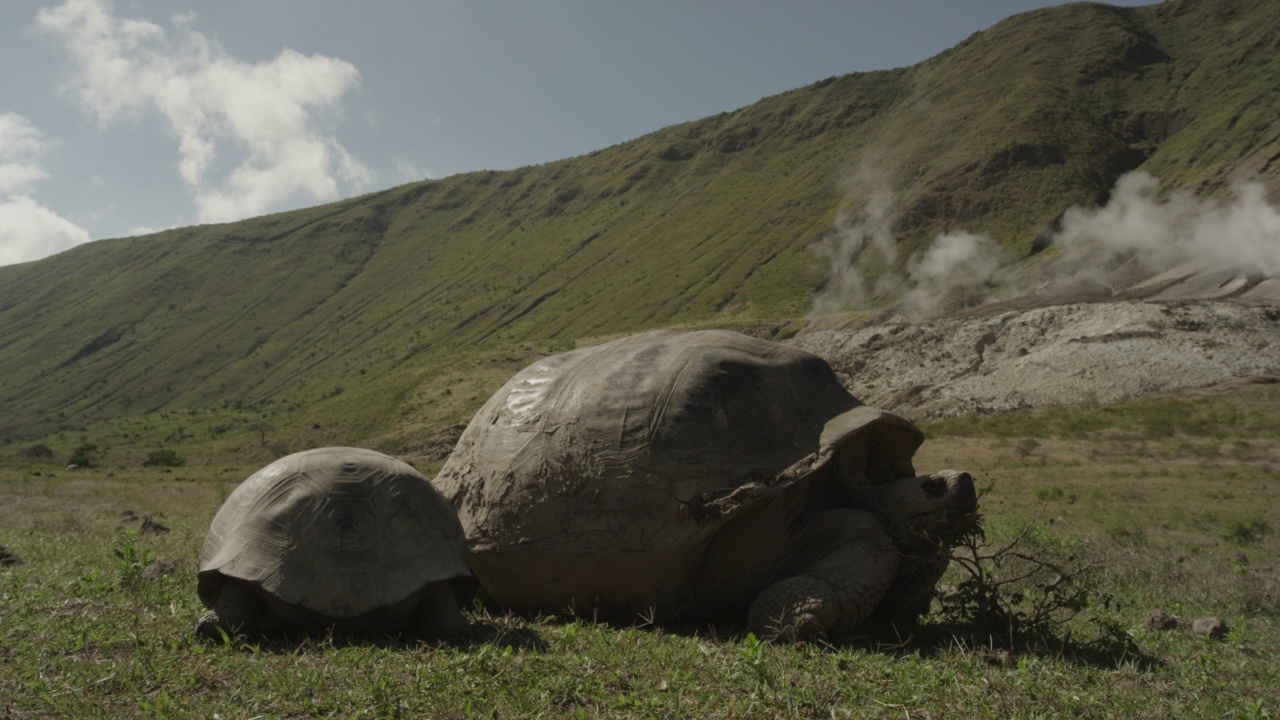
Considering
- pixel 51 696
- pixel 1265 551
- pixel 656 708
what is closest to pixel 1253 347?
pixel 1265 551

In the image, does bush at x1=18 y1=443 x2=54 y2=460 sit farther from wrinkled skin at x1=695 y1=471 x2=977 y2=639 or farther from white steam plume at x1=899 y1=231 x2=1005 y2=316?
wrinkled skin at x1=695 y1=471 x2=977 y2=639

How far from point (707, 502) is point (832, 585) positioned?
45.4 inches

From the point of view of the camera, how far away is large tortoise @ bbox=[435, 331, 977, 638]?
21.0 feet

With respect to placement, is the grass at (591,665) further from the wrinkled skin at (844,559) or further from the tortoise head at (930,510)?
the tortoise head at (930,510)

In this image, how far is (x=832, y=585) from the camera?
6113 millimetres

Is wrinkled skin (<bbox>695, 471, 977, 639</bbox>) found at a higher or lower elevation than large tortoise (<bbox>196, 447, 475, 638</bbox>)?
lower

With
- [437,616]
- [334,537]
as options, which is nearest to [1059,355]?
[437,616]

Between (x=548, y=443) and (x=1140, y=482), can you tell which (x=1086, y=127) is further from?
(x=548, y=443)

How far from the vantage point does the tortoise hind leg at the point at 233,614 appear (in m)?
5.76

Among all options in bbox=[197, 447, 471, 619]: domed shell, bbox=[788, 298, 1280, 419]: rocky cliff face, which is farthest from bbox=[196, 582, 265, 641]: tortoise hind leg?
bbox=[788, 298, 1280, 419]: rocky cliff face

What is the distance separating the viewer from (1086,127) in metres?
76.0

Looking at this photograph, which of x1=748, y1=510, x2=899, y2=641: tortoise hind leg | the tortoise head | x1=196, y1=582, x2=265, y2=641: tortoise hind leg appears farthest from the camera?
the tortoise head

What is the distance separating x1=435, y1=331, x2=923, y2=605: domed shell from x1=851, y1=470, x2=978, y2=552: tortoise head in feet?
2.02

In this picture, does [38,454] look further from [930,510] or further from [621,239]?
[621,239]
